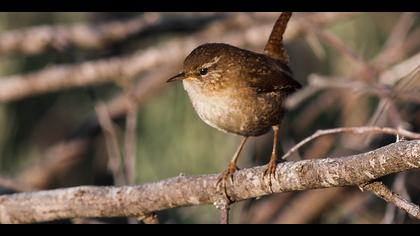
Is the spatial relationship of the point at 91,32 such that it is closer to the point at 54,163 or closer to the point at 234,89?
the point at 54,163

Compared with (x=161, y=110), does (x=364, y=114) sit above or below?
below

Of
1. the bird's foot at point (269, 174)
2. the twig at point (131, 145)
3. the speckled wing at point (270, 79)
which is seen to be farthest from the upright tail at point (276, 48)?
the bird's foot at point (269, 174)

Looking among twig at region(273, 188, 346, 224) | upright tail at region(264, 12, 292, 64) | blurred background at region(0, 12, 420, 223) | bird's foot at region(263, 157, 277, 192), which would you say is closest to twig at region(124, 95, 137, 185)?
blurred background at region(0, 12, 420, 223)

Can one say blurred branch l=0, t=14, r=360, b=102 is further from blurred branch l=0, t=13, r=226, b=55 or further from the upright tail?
the upright tail

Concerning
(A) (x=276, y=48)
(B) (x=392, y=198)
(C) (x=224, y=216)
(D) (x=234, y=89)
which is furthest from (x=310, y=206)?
(B) (x=392, y=198)

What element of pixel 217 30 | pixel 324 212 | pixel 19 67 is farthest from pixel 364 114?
pixel 19 67
